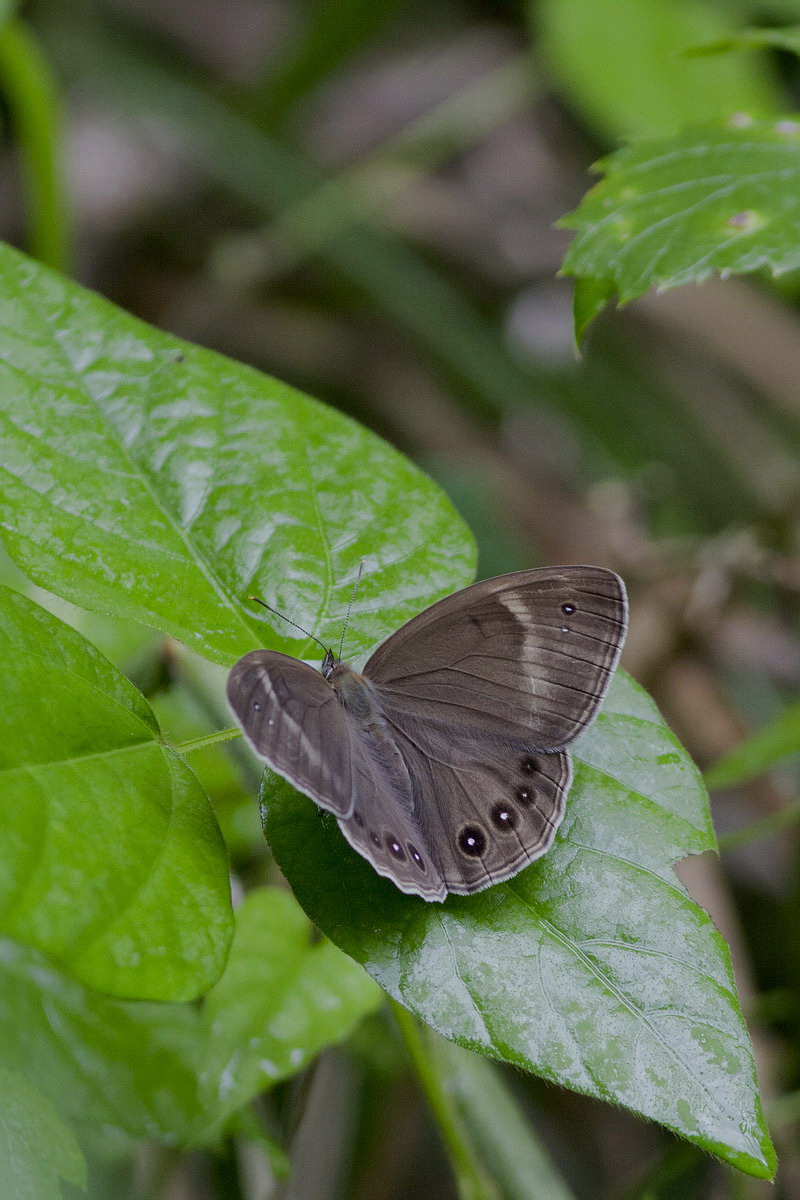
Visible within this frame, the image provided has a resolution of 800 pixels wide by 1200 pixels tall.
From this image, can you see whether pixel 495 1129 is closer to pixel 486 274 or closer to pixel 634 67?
pixel 634 67

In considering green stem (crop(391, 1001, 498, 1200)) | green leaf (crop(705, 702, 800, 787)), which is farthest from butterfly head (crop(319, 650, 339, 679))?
green leaf (crop(705, 702, 800, 787))

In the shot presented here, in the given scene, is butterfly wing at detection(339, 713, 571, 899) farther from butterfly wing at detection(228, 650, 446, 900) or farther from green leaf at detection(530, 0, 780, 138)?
green leaf at detection(530, 0, 780, 138)

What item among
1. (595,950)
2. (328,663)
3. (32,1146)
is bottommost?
(32,1146)

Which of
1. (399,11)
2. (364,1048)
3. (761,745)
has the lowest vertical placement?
(364,1048)

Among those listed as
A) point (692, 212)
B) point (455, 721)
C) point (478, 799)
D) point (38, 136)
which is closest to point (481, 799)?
point (478, 799)

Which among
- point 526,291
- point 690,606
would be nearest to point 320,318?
point 526,291

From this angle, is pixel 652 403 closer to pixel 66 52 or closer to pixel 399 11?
pixel 399 11

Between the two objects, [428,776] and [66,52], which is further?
[66,52]
